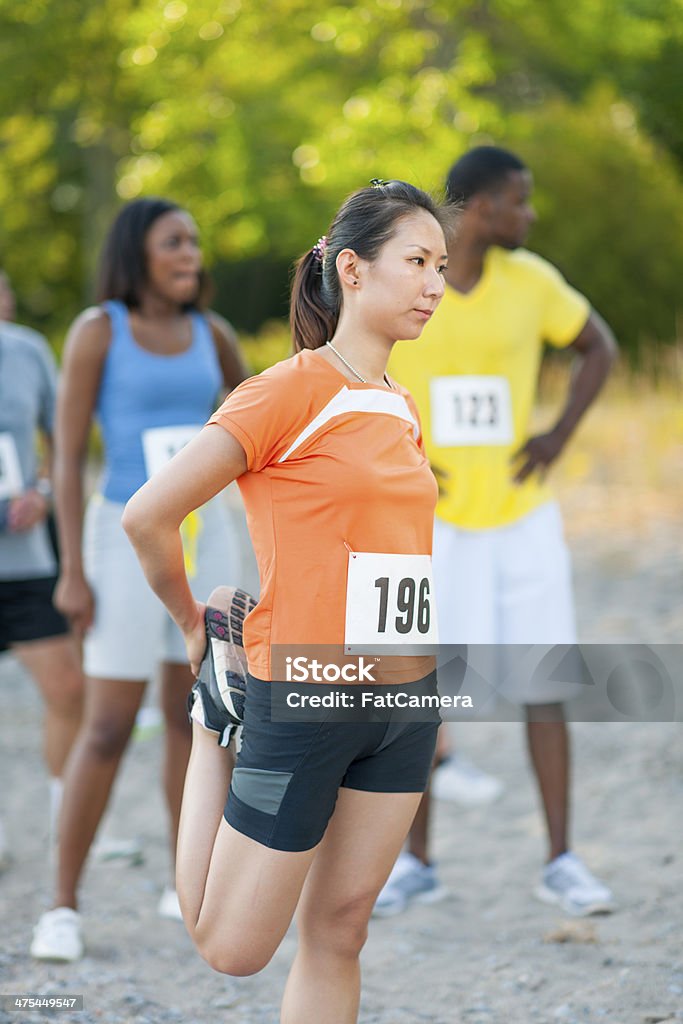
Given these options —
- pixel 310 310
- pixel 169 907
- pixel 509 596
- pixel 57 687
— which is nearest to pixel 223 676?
pixel 310 310

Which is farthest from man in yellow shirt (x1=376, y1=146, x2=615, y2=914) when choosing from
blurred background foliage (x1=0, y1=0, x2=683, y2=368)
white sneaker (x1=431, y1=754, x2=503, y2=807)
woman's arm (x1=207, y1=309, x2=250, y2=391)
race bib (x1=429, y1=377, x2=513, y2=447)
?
blurred background foliage (x1=0, y1=0, x2=683, y2=368)

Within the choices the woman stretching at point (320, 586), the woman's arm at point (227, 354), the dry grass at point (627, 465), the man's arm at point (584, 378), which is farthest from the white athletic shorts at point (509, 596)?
the dry grass at point (627, 465)

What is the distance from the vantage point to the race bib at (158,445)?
3.69 metres

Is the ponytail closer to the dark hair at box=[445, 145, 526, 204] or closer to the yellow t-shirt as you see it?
the yellow t-shirt

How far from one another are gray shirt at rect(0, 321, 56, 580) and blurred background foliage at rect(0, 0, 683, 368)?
27.8 ft

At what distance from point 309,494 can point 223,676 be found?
1.34 ft

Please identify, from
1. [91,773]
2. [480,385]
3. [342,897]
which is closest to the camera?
[342,897]

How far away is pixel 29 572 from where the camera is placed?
4254 millimetres

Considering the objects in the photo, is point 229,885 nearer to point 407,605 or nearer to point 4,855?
point 407,605

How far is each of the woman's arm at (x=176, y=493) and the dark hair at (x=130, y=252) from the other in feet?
5.34

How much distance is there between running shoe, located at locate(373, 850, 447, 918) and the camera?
4004mm

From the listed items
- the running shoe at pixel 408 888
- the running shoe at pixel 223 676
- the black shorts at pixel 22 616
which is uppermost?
the running shoe at pixel 223 676

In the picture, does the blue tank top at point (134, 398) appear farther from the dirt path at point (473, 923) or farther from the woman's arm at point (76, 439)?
the dirt path at point (473, 923)

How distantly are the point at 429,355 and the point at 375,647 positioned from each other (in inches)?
68.5
